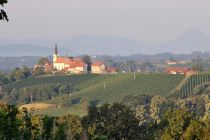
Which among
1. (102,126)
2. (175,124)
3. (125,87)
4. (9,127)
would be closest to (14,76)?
(125,87)

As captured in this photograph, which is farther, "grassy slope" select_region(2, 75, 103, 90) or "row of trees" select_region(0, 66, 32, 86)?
"row of trees" select_region(0, 66, 32, 86)

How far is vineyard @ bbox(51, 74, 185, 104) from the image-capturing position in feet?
419

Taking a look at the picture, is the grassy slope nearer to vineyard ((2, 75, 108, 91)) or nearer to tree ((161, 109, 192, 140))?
vineyard ((2, 75, 108, 91))

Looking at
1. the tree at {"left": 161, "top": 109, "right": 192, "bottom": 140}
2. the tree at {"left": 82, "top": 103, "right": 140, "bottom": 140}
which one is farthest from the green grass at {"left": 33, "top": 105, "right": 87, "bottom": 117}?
the tree at {"left": 161, "top": 109, "right": 192, "bottom": 140}

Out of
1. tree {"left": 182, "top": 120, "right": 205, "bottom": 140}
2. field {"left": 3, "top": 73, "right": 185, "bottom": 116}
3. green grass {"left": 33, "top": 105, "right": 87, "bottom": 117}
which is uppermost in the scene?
tree {"left": 182, "top": 120, "right": 205, "bottom": 140}

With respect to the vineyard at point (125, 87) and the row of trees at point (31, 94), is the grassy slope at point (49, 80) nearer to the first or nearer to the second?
the row of trees at point (31, 94)

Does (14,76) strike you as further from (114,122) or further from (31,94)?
(114,122)

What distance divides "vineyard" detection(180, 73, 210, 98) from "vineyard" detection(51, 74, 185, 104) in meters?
2.67

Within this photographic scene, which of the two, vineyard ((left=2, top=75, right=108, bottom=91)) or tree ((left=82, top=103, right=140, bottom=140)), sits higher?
tree ((left=82, top=103, right=140, bottom=140))

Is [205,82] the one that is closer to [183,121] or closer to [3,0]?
[183,121]

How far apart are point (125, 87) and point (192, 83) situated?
43.1 feet

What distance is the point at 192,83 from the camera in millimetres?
133250

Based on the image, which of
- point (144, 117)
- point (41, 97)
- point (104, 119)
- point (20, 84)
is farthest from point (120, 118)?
point (20, 84)

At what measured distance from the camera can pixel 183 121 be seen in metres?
51.7
